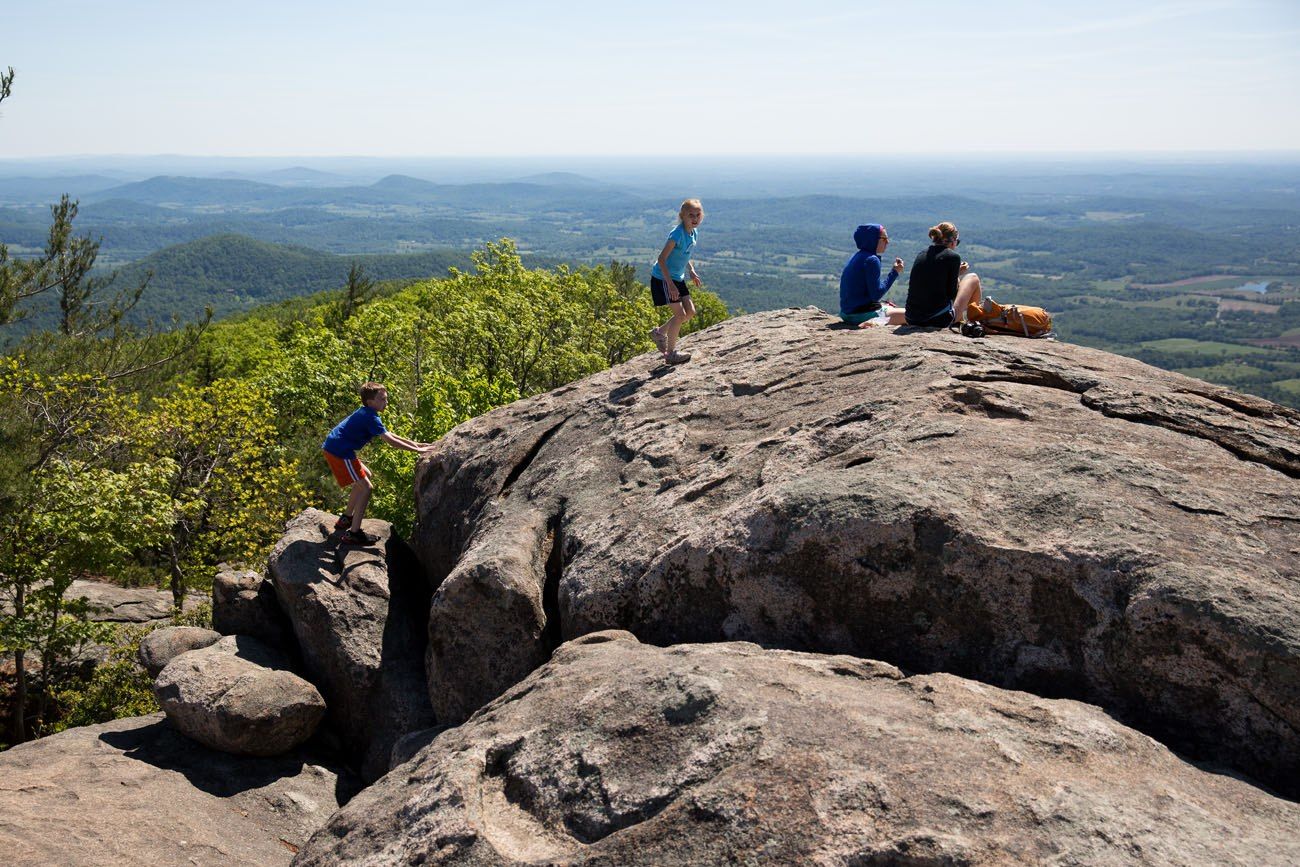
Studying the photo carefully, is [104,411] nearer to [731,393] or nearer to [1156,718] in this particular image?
[731,393]

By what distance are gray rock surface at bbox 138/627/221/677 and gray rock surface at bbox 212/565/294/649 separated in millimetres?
466

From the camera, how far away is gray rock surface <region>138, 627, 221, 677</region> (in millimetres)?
16000

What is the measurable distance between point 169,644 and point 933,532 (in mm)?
15223

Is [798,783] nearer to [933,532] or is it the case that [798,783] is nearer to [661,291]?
[933,532]

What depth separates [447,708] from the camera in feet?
39.9

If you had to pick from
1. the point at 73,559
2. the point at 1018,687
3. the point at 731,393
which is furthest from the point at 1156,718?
the point at 73,559

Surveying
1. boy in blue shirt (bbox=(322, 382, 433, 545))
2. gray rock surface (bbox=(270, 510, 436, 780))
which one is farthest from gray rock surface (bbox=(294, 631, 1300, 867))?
boy in blue shirt (bbox=(322, 382, 433, 545))

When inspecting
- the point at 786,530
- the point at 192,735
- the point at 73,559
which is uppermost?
the point at 786,530

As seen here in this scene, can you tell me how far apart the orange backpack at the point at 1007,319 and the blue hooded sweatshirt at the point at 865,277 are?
1.59 metres

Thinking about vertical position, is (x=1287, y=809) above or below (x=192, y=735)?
above

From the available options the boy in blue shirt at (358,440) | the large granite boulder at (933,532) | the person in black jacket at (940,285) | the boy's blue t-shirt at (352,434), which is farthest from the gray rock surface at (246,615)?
the person in black jacket at (940,285)

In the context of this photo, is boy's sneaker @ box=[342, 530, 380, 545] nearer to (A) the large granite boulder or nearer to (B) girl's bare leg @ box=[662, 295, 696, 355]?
(A) the large granite boulder

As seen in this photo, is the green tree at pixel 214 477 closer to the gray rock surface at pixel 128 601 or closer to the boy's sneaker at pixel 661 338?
the gray rock surface at pixel 128 601

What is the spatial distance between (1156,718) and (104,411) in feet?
92.5
